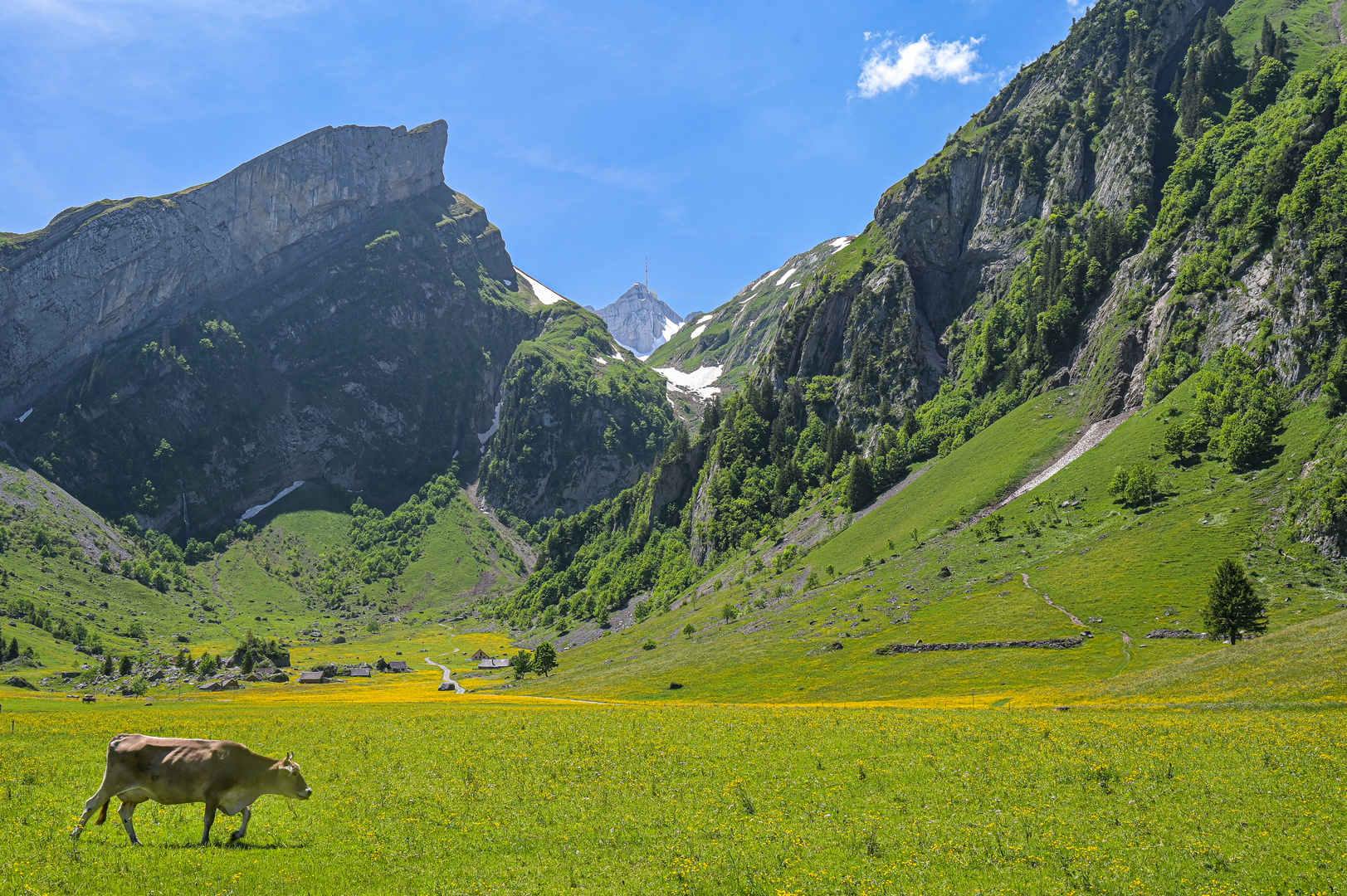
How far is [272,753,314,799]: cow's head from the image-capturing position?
2098 cm

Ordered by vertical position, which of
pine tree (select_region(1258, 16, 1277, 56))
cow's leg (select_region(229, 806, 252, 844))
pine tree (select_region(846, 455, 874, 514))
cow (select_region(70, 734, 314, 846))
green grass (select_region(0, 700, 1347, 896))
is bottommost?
green grass (select_region(0, 700, 1347, 896))

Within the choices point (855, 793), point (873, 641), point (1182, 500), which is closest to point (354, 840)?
point (855, 793)

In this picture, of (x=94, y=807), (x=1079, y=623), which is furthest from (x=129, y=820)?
(x=1079, y=623)

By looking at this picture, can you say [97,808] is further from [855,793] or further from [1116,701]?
[1116,701]

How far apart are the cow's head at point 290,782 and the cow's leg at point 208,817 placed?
1656 mm

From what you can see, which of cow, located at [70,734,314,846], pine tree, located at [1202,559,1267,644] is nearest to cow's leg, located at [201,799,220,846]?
cow, located at [70,734,314,846]

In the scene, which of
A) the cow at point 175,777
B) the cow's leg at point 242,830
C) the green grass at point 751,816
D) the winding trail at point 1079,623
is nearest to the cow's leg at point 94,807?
the cow at point 175,777

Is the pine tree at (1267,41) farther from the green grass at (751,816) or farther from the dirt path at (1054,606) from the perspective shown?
the green grass at (751,816)

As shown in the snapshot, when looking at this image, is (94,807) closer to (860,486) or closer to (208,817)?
(208,817)

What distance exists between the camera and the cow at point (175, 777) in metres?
19.2

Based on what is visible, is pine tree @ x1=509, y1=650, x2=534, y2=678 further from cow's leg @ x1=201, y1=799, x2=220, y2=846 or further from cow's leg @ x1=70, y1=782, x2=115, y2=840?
cow's leg @ x1=201, y1=799, x2=220, y2=846

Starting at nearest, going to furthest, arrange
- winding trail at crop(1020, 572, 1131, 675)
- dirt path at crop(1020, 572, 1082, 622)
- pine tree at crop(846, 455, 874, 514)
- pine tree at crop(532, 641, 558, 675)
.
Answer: winding trail at crop(1020, 572, 1131, 675) < dirt path at crop(1020, 572, 1082, 622) < pine tree at crop(532, 641, 558, 675) < pine tree at crop(846, 455, 874, 514)

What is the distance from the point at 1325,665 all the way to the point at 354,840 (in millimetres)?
67342

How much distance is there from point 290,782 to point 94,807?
4.94m
